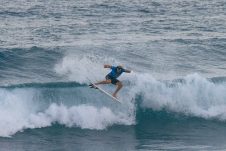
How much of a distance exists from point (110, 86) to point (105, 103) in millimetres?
1386

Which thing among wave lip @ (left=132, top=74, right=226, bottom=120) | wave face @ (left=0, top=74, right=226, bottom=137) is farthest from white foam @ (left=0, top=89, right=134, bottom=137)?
wave lip @ (left=132, top=74, right=226, bottom=120)

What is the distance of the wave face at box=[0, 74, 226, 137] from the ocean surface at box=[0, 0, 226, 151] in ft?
0.15

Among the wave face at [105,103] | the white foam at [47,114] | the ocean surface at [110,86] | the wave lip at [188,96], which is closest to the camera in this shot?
the ocean surface at [110,86]

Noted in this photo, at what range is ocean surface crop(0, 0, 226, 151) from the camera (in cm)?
2880

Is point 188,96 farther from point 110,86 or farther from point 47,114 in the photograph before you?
point 47,114

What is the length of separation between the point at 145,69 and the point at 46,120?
8205mm

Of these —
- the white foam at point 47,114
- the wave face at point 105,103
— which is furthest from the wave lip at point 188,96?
the white foam at point 47,114

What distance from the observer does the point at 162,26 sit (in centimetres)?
4494

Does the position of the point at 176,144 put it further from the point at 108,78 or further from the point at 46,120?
the point at 46,120

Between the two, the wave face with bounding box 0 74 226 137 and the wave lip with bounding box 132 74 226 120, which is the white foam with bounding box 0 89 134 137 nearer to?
the wave face with bounding box 0 74 226 137

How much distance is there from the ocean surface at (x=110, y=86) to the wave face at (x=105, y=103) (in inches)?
1.9

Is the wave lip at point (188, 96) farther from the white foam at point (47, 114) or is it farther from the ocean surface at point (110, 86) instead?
the white foam at point (47, 114)

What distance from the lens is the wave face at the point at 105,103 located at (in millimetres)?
29758

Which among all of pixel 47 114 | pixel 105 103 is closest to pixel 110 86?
pixel 105 103
